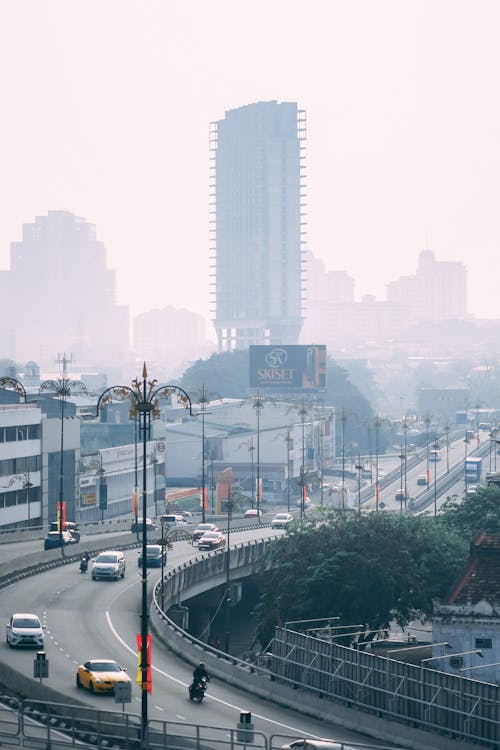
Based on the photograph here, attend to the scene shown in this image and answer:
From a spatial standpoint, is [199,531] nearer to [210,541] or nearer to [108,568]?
[210,541]

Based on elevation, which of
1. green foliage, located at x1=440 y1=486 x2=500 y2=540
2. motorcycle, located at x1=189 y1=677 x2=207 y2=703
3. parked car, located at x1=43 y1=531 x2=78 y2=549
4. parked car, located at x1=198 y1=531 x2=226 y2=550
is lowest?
motorcycle, located at x1=189 y1=677 x2=207 y2=703

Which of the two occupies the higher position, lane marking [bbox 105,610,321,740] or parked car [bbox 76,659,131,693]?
parked car [bbox 76,659,131,693]

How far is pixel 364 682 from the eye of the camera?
5897 centimetres

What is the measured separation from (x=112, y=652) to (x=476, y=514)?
5663 centimetres

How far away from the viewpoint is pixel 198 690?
57.8 m

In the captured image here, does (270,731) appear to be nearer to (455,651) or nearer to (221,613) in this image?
(455,651)

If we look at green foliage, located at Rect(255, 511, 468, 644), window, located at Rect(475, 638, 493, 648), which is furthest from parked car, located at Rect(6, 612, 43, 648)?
green foliage, located at Rect(255, 511, 468, 644)

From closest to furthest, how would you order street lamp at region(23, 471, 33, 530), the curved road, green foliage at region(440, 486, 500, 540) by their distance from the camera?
the curved road, green foliage at region(440, 486, 500, 540), street lamp at region(23, 471, 33, 530)

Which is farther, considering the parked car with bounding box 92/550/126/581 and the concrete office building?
the concrete office building

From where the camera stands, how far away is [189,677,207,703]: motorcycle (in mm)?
57844

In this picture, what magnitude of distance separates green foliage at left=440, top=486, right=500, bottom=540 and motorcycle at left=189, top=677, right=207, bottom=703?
181 feet

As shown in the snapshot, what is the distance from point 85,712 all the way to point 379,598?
39.5 m

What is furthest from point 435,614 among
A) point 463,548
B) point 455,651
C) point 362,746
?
point 463,548

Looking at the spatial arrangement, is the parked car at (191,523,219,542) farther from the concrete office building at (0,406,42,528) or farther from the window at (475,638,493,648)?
the window at (475,638,493,648)
